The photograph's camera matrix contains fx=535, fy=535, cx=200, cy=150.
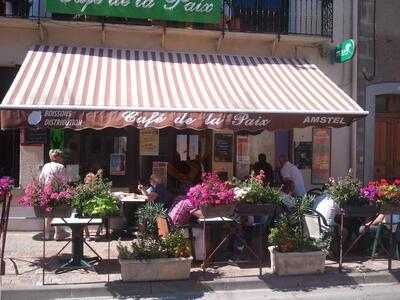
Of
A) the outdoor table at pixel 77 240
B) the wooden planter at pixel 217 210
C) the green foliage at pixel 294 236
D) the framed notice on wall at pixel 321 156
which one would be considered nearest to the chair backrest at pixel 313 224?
the green foliage at pixel 294 236

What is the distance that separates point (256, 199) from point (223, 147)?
4089 mm

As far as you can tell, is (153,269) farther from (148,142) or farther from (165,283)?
(148,142)

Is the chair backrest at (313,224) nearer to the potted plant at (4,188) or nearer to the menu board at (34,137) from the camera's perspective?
the potted plant at (4,188)

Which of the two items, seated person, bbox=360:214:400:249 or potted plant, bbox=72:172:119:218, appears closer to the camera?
potted plant, bbox=72:172:119:218

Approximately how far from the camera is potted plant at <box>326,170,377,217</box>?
730 cm

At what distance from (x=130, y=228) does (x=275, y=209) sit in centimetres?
333

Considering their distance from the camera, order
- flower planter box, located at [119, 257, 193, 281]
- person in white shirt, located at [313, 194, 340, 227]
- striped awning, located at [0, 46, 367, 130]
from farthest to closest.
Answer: person in white shirt, located at [313, 194, 340, 227]
striped awning, located at [0, 46, 367, 130]
flower planter box, located at [119, 257, 193, 281]

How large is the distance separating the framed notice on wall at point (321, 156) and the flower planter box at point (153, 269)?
5455mm

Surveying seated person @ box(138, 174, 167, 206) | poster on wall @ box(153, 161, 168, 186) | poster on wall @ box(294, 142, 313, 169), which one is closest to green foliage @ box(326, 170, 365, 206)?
seated person @ box(138, 174, 167, 206)

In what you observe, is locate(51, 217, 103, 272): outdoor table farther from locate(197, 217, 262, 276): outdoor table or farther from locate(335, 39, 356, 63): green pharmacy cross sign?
locate(335, 39, 356, 63): green pharmacy cross sign

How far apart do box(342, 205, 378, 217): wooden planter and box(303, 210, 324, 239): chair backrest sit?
19.5 inches

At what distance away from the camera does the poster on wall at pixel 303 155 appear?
11266 millimetres

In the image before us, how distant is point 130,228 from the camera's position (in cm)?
955

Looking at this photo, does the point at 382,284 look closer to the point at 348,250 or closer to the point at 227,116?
the point at 348,250
